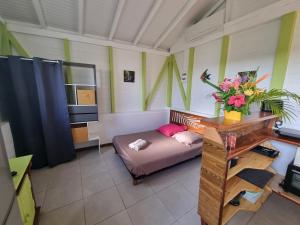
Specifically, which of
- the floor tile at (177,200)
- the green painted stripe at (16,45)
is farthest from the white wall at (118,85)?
the floor tile at (177,200)

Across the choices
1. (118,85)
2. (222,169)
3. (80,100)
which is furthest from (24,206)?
(118,85)

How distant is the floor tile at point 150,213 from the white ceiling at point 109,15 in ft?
11.4

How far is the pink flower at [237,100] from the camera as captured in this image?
134 centimetres

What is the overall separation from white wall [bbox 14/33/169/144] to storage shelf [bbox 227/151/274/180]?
9.84 ft

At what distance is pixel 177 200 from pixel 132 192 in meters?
0.72

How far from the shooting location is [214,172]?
4.50 ft

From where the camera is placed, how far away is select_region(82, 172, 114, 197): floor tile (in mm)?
2180

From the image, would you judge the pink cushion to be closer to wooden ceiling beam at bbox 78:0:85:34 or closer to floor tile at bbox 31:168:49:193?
floor tile at bbox 31:168:49:193

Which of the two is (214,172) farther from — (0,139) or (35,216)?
(35,216)

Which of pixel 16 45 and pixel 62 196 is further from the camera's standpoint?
pixel 16 45

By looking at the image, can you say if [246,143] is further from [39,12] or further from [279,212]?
[39,12]

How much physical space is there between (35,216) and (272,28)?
4.45 meters

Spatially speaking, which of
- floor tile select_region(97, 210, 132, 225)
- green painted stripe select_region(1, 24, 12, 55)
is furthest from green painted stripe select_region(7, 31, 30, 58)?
floor tile select_region(97, 210, 132, 225)

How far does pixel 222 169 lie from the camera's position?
129 centimetres
